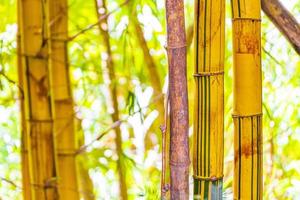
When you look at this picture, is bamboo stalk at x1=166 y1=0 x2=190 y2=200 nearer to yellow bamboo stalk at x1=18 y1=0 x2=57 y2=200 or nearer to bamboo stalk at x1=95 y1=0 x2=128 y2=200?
yellow bamboo stalk at x1=18 y1=0 x2=57 y2=200

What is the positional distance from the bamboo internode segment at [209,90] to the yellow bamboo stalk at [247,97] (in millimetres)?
36

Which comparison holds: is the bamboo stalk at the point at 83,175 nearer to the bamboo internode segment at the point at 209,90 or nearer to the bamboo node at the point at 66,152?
the bamboo node at the point at 66,152

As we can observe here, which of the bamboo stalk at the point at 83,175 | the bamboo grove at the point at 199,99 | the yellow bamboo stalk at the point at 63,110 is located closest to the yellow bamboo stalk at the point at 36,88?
the bamboo grove at the point at 199,99

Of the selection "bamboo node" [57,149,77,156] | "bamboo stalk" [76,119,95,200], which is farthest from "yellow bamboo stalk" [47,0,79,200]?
"bamboo stalk" [76,119,95,200]

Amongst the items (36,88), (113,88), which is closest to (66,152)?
(36,88)

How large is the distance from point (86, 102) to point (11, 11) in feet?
1.33

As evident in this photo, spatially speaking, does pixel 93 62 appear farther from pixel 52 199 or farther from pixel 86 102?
pixel 52 199

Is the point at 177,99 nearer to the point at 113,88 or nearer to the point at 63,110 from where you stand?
the point at 63,110

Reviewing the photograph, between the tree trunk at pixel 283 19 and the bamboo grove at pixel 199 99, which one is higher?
the tree trunk at pixel 283 19

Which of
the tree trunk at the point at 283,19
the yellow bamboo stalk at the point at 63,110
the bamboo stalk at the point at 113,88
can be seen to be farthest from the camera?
the bamboo stalk at the point at 113,88

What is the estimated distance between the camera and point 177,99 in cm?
61

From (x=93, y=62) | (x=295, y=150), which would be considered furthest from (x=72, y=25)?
(x=295, y=150)

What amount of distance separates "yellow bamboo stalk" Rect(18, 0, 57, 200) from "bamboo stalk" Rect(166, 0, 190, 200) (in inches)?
12.0

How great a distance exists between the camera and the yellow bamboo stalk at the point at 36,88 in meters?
0.83
